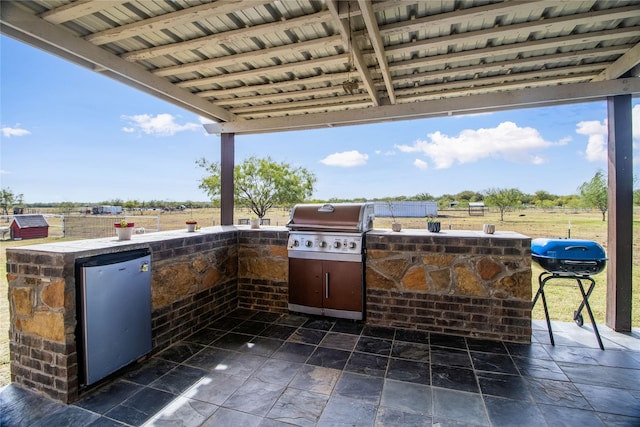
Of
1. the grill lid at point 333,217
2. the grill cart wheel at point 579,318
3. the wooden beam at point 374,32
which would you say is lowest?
the grill cart wheel at point 579,318

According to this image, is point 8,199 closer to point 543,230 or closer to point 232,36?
point 232,36

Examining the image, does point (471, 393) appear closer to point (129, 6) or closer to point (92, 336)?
point (92, 336)

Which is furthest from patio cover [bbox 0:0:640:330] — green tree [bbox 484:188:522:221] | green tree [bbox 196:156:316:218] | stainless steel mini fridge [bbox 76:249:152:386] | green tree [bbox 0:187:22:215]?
green tree [bbox 196:156:316:218]

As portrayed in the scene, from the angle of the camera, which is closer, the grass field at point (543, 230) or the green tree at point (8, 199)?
the grass field at point (543, 230)

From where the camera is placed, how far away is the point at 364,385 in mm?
2023

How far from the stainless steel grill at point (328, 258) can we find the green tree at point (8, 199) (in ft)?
14.2

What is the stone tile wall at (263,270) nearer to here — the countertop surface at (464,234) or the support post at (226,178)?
the support post at (226,178)

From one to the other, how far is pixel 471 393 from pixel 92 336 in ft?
8.63

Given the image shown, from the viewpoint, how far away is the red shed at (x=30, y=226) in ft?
14.2

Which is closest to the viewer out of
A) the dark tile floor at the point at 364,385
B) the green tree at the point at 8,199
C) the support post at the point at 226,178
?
the dark tile floor at the point at 364,385

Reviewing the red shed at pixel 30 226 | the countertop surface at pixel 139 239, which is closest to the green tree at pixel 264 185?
the red shed at pixel 30 226

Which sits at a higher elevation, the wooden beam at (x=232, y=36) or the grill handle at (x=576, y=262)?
the wooden beam at (x=232, y=36)

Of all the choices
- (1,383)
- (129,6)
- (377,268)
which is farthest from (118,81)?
(377,268)

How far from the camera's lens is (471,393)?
192cm
